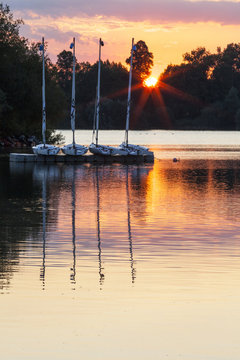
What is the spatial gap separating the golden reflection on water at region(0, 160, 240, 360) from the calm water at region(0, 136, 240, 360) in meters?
0.02

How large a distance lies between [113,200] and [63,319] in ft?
75.5

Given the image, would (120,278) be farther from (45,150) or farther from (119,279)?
(45,150)

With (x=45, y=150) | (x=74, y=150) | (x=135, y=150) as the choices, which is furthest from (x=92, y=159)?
(x=135, y=150)

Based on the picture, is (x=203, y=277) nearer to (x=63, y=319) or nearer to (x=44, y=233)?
(x=63, y=319)

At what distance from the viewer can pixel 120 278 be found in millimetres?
16797

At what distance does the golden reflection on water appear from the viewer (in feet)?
39.6

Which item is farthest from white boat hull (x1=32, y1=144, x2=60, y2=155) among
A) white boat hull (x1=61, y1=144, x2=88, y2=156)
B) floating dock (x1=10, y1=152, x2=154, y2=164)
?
white boat hull (x1=61, y1=144, x2=88, y2=156)

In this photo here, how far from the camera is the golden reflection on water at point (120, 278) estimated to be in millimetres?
12070

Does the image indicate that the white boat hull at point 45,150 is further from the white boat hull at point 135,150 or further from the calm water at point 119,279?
the calm water at point 119,279

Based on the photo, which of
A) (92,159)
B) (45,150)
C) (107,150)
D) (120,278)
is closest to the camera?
(120,278)

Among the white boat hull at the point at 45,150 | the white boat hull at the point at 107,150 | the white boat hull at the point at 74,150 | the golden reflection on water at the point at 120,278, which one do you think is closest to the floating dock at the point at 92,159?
the white boat hull at the point at 74,150

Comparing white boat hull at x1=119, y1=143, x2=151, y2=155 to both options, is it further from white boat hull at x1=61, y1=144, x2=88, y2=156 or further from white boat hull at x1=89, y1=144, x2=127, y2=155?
white boat hull at x1=61, y1=144, x2=88, y2=156

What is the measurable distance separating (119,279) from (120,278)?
11 centimetres

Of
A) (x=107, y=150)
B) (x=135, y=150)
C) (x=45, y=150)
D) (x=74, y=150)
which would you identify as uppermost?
(x=45, y=150)
